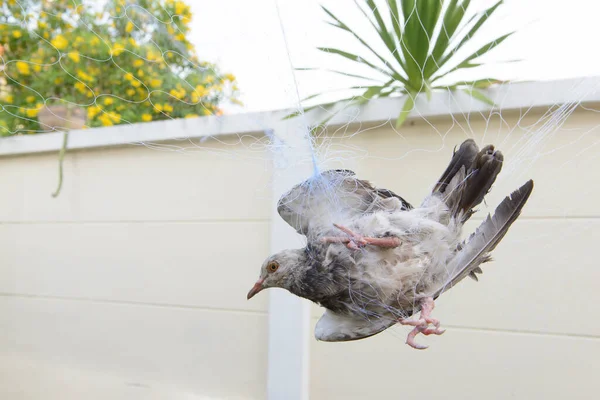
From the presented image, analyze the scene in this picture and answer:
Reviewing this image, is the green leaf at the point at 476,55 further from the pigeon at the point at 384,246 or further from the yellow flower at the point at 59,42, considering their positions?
the yellow flower at the point at 59,42

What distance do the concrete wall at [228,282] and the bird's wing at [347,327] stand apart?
369 millimetres

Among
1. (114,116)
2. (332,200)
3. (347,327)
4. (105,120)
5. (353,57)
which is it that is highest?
(105,120)

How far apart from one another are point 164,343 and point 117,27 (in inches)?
36.1

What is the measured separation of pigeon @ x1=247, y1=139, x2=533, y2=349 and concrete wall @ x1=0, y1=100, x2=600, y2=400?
33cm

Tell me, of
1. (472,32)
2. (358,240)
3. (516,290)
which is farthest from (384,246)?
(516,290)

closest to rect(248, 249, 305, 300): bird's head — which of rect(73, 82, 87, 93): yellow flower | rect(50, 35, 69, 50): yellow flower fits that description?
rect(50, 35, 69, 50): yellow flower

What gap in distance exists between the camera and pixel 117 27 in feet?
4.10

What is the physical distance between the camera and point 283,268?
0.48 m

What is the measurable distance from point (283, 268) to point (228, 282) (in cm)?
90

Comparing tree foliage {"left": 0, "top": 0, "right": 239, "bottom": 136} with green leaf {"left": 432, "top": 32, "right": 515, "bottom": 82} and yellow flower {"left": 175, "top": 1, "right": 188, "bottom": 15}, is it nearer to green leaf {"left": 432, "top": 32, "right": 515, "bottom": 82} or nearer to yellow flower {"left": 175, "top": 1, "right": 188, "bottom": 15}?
yellow flower {"left": 175, "top": 1, "right": 188, "bottom": 15}

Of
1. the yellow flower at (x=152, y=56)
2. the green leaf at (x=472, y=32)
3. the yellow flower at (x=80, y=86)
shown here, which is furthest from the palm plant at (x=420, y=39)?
the yellow flower at (x=80, y=86)

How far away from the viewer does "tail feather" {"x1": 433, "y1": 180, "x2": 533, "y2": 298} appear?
45 cm

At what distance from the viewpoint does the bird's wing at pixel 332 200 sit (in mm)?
478

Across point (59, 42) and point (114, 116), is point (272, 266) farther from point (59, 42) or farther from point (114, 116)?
point (59, 42)
